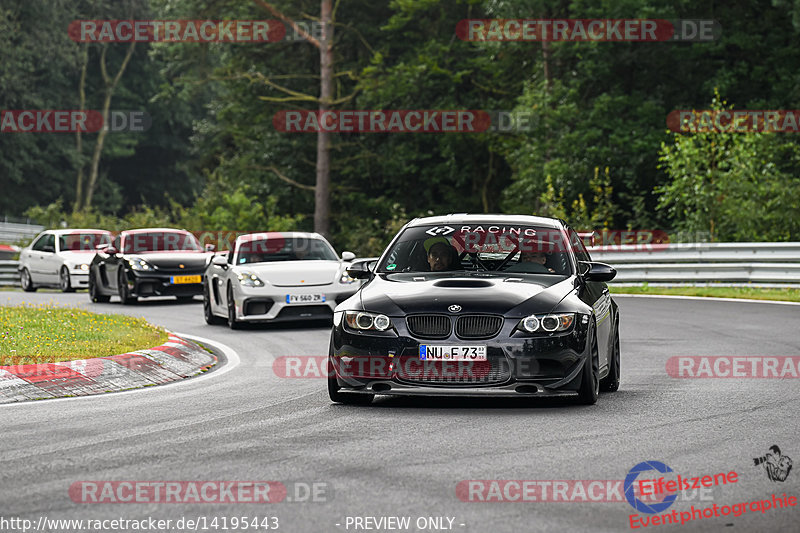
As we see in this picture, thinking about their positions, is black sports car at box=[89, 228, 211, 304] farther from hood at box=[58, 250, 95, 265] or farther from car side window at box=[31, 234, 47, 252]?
car side window at box=[31, 234, 47, 252]

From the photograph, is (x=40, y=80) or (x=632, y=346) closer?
(x=632, y=346)

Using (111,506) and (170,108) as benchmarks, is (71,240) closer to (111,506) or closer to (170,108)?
(111,506)

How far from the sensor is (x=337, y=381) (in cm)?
1003

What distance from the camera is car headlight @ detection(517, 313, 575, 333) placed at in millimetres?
9602

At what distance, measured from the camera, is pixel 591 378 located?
988 centimetres

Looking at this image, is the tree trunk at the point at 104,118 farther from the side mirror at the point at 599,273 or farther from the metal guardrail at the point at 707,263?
the side mirror at the point at 599,273

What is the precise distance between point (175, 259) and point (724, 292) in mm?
10604

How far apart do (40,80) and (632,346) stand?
69.7 m

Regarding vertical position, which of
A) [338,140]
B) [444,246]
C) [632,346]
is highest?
[338,140]

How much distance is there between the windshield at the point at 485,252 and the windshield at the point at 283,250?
28.8 ft

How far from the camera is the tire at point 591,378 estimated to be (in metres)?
9.82

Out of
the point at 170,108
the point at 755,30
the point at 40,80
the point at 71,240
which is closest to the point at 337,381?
the point at 71,240

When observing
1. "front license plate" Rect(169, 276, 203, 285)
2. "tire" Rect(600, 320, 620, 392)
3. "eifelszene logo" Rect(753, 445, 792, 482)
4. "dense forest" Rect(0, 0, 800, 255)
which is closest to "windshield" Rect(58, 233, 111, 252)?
"front license plate" Rect(169, 276, 203, 285)

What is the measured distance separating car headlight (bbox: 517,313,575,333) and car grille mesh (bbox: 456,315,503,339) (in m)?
0.17
